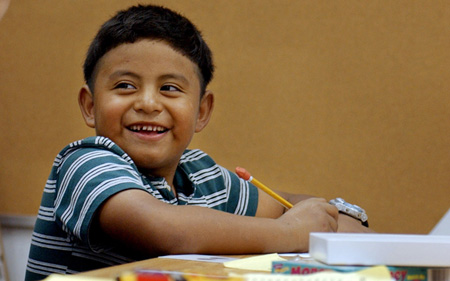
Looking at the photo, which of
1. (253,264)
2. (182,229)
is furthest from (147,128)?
(253,264)

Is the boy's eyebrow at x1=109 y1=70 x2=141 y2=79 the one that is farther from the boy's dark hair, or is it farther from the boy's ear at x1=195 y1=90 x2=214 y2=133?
the boy's ear at x1=195 y1=90 x2=214 y2=133

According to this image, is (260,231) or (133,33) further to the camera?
(133,33)

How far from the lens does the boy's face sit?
0.88 m

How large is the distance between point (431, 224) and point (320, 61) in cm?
52

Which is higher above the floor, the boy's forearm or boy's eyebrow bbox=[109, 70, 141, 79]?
boy's eyebrow bbox=[109, 70, 141, 79]

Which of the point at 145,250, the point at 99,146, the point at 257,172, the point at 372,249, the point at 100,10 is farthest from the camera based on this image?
the point at 100,10

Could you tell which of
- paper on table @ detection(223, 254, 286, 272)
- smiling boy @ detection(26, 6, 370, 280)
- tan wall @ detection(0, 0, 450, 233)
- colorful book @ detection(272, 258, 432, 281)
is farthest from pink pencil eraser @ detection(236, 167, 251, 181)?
tan wall @ detection(0, 0, 450, 233)

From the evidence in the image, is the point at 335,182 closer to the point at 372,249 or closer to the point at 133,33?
the point at 133,33

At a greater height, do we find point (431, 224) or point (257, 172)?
point (257, 172)

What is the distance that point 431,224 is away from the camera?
1.52m

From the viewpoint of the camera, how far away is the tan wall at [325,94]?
5.03 ft

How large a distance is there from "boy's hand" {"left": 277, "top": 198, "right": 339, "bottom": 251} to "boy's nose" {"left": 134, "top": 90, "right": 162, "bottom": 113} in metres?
0.25

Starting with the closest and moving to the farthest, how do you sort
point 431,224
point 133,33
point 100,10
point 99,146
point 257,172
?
point 99,146
point 133,33
point 431,224
point 257,172
point 100,10

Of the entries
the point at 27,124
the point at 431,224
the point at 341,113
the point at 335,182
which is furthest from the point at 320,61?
the point at 27,124
